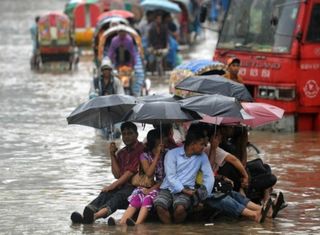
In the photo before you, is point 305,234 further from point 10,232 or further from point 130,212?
point 10,232

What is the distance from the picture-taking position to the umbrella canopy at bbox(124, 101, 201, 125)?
39.8 feet

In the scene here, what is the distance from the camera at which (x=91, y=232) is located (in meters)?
12.0

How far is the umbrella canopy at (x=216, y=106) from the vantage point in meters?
12.1

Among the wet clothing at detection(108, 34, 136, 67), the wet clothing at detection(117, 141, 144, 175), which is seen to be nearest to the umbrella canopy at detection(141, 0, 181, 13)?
the wet clothing at detection(108, 34, 136, 67)

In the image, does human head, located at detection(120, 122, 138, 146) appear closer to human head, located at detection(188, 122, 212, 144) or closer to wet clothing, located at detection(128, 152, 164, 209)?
wet clothing, located at detection(128, 152, 164, 209)

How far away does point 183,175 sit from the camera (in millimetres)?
12148

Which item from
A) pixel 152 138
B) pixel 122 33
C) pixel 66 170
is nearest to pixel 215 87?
pixel 152 138

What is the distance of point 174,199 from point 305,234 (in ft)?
4.17

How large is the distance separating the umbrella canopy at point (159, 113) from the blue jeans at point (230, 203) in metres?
0.81

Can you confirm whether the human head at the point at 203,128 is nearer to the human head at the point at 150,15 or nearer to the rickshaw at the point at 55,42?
the rickshaw at the point at 55,42

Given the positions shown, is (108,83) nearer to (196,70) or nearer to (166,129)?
(196,70)

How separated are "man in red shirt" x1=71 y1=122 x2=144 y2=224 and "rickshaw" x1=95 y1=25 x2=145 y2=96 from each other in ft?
31.4

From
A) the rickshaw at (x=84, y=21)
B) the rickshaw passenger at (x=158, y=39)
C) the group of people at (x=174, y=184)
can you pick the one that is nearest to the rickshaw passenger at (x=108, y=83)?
the group of people at (x=174, y=184)

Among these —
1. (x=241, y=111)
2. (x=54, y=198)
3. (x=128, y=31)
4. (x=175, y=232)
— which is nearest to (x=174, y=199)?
(x=175, y=232)
